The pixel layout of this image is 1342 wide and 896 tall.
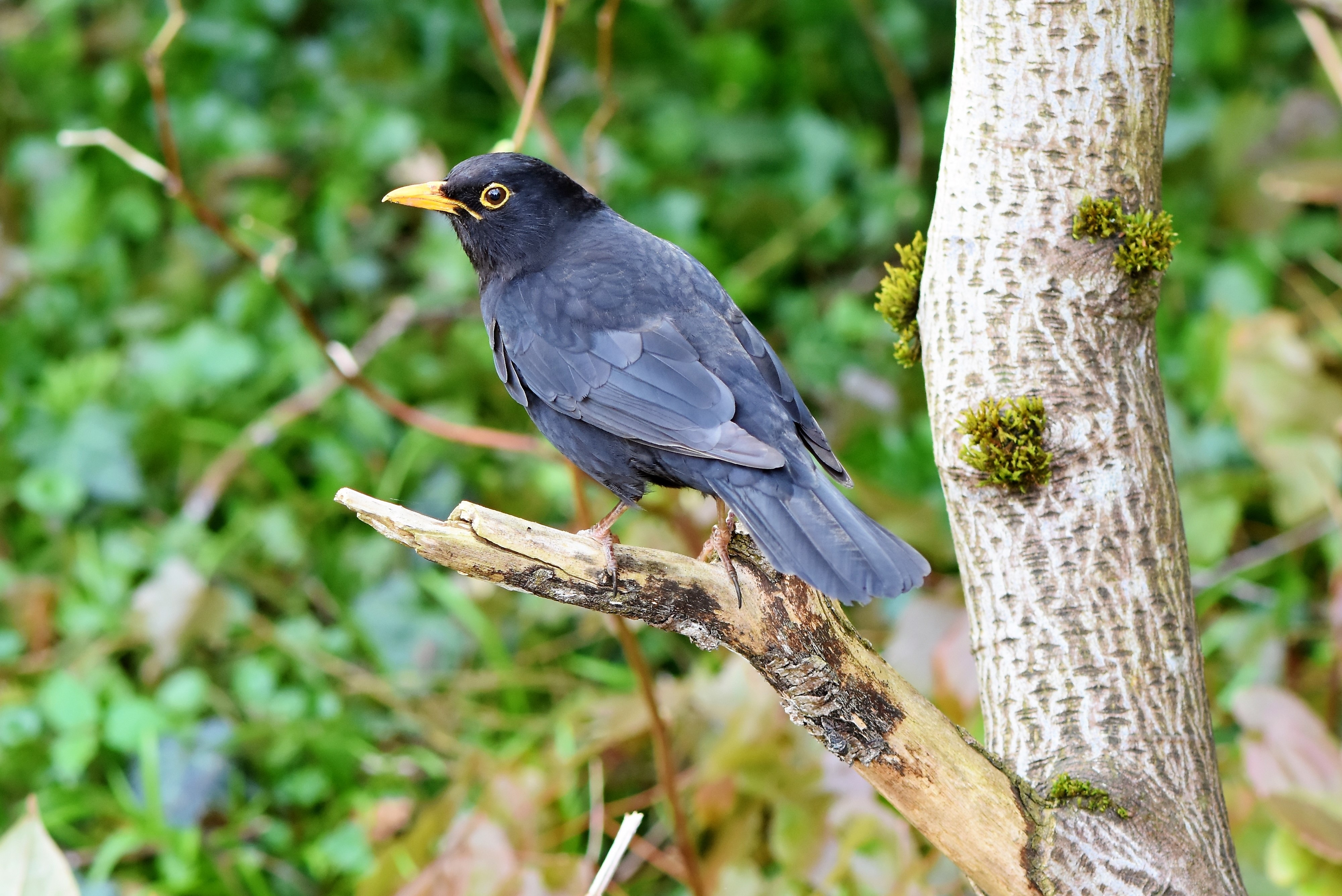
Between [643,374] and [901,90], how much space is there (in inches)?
150

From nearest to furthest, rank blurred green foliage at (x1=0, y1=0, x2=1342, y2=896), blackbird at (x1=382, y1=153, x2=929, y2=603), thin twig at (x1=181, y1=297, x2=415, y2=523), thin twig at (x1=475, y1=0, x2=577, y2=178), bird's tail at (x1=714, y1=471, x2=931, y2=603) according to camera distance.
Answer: bird's tail at (x1=714, y1=471, x2=931, y2=603), blackbird at (x1=382, y1=153, x2=929, y2=603), thin twig at (x1=475, y1=0, x2=577, y2=178), blurred green foliage at (x1=0, y1=0, x2=1342, y2=896), thin twig at (x1=181, y1=297, x2=415, y2=523)

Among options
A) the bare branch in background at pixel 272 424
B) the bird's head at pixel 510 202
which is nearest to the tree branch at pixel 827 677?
the bird's head at pixel 510 202

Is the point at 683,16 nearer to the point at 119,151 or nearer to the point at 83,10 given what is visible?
the point at 83,10

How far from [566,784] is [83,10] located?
17.7ft

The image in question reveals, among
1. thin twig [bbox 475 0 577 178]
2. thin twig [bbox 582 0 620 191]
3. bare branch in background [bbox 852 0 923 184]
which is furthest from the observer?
bare branch in background [bbox 852 0 923 184]

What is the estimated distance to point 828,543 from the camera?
85.4 inches

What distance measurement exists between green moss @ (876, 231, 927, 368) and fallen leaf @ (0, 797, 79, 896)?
203cm

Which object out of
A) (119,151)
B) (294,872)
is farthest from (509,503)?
(119,151)

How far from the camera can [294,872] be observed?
3.96 m

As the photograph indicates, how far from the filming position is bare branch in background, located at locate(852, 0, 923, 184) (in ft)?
18.9

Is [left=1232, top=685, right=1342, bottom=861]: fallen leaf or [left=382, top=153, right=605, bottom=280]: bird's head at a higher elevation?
[left=382, top=153, right=605, bottom=280]: bird's head

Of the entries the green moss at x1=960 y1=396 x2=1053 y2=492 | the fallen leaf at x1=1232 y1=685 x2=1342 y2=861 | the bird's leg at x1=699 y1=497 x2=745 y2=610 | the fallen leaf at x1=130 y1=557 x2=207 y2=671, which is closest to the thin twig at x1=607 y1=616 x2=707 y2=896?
the bird's leg at x1=699 y1=497 x2=745 y2=610

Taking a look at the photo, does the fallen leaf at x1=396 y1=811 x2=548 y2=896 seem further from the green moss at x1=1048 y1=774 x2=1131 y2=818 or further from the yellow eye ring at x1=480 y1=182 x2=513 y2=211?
the yellow eye ring at x1=480 y1=182 x2=513 y2=211

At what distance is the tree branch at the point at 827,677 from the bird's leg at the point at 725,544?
0.01 metres
